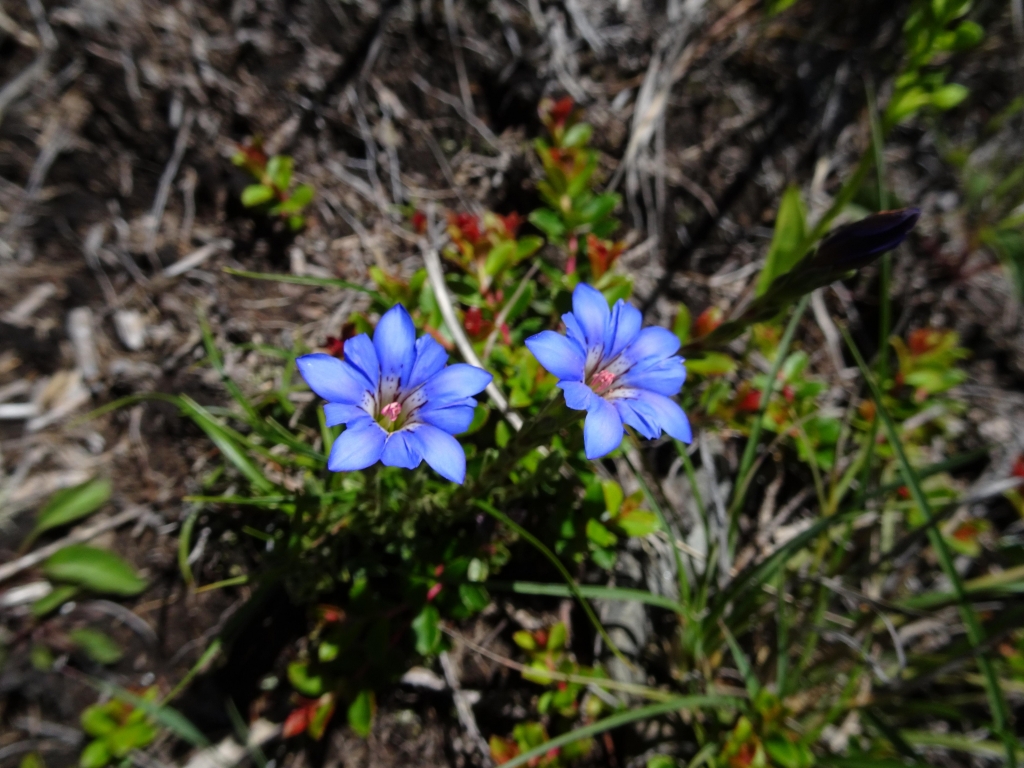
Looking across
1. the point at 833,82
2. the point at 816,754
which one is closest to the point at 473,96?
the point at 833,82

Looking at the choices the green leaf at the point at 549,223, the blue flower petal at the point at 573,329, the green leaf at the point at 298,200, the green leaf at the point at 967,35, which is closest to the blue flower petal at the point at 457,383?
the blue flower petal at the point at 573,329

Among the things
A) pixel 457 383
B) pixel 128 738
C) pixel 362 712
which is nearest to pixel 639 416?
pixel 457 383

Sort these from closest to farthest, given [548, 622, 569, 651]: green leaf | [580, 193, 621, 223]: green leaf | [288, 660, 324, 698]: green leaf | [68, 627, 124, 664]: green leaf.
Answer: [288, 660, 324, 698]: green leaf, [548, 622, 569, 651]: green leaf, [68, 627, 124, 664]: green leaf, [580, 193, 621, 223]: green leaf

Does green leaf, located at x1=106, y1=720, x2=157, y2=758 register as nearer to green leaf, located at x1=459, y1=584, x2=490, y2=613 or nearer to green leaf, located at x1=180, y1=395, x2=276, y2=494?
green leaf, located at x1=180, y1=395, x2=276, y2=494

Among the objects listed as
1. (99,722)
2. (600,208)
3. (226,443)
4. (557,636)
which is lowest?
(557,636)

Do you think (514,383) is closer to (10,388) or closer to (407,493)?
(407,493)

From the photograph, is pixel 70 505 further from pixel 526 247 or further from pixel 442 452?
pixel 526 247

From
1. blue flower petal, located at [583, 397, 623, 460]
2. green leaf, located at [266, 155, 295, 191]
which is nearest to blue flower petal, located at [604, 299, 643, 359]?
blue flower petal, located at [583, 397, 623, 460]
